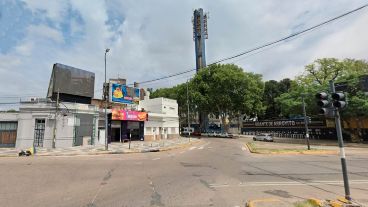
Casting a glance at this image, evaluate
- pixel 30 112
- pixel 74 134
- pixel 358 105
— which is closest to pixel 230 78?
pixel 358 105

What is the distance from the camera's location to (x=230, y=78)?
5450cm

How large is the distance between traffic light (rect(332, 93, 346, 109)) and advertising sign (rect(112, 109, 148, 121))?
32322 mm

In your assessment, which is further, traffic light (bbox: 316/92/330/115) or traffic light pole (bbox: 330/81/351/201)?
traffic light (bbox: 316/92/330/115)

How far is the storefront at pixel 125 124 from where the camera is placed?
3734 centimetres

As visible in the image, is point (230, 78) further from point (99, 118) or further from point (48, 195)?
point (48, 195)

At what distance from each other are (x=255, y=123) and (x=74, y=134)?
47270 mm

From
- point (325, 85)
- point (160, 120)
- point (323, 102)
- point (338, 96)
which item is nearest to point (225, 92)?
point (160, 120)

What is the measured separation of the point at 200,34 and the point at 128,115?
47062 millimetres

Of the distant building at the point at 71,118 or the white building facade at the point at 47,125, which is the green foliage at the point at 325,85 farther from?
the white building facade at the point at 47,125

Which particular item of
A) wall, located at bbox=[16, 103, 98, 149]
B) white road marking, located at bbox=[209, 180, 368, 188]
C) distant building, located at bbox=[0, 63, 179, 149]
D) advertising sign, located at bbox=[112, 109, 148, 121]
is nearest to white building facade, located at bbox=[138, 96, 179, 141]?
distant building, located at bbox=[0, 63, 179, 149]

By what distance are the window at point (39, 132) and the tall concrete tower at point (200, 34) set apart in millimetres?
51835

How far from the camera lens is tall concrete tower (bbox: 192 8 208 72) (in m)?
75.4

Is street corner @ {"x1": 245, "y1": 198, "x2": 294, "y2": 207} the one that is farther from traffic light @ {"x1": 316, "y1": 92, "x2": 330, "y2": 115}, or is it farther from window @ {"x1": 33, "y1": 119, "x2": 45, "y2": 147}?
window @ {"x1": 33, "y1": 119, "x2": 45, "y2": 147}

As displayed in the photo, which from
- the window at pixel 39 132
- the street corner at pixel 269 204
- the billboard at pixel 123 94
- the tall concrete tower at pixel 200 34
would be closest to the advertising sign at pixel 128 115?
the billboard at pixel 123 94
